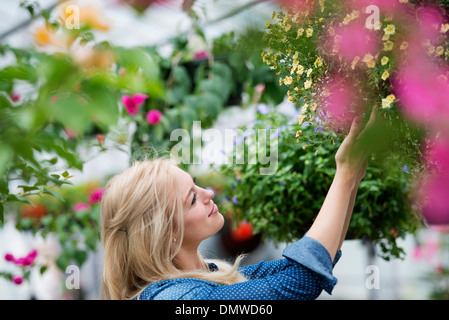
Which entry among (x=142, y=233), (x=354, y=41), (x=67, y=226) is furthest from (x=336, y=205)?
(x=67, y=226)

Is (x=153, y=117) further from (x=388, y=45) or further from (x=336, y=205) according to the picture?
(x=388, y=45)

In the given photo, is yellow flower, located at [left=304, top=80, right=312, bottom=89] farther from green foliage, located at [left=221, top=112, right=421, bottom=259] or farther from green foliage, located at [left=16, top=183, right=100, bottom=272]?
green foliage, located at [left=16, top=183, right=100, bottom=272]

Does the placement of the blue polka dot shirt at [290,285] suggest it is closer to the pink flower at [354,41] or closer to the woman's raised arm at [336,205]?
the woman's raised arm at [336,205]

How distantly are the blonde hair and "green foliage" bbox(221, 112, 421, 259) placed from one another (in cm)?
31

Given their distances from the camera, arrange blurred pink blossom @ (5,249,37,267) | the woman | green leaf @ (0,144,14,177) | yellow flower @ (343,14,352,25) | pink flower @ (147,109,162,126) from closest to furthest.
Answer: green leaf @ (0,144,14,177) < yellow flower @ (343,14,352,25) < the woman < pink flower @ (147,109,162,126) < blurred pink blossom @ (5,249,37,267)

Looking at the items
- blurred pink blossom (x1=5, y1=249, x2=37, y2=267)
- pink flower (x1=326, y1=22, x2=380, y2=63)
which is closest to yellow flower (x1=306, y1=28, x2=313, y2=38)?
pink flower (x1=326, y1=22, x2=380, y2=63)

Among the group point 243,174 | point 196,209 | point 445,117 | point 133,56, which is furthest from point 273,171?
point 133,56

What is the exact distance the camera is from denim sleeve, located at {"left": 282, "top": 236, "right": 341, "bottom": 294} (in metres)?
0.65

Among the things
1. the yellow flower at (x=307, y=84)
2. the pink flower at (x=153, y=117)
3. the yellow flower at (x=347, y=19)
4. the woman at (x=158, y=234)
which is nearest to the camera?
the yellow flower at (x=347, y=19)

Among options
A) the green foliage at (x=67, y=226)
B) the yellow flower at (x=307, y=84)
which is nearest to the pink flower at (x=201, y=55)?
the green foliage at (x=67, y=226)

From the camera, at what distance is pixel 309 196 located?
1.09m

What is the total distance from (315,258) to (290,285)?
0.18 ft

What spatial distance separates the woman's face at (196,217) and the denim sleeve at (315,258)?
209 millimetres

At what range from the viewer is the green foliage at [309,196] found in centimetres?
107
